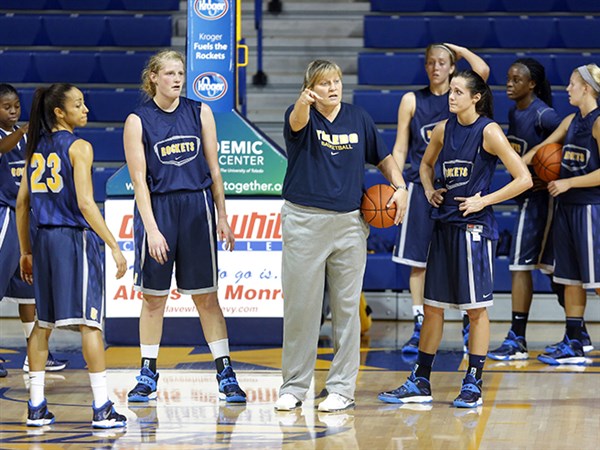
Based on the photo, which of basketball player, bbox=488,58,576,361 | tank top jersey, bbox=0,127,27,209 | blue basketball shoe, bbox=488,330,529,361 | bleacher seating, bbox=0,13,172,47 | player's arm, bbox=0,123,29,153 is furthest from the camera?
bleacher seating, bbox=0,13,172,47

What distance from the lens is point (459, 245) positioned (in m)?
5.68

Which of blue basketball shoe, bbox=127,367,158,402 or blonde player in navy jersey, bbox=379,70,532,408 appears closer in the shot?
blonde player in navy jersey, bbox=379,70,532,408

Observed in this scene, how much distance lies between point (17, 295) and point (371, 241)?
3.23 metres

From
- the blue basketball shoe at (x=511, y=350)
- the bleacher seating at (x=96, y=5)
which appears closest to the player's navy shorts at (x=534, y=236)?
the blue basketball shoe at (x=511, y=350)

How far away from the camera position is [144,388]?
5.81 meters

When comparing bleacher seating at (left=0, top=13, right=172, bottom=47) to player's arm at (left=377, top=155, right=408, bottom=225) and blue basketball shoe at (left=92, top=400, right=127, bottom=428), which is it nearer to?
player's arm at (left=377, top=155, right=408, bottom=225)


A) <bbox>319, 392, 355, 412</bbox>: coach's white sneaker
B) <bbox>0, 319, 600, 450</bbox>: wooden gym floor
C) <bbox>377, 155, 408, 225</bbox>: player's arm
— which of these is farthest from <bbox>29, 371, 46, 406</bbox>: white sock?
<bbox>377, 155, 408, 225</bbox>: player's arm

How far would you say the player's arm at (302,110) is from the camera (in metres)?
5.17

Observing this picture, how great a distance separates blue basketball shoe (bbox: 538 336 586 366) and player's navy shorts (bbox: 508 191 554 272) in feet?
1.65

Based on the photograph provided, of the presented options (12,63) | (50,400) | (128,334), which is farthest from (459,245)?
(12,63)

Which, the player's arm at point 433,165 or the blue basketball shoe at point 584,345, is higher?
the player's arm at point 433,165

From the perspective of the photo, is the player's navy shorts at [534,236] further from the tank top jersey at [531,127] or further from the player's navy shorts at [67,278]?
the player's navy shorts at [67,278]

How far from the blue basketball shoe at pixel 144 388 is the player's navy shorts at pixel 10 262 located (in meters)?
1.02

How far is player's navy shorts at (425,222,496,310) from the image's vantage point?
5.66 metres
